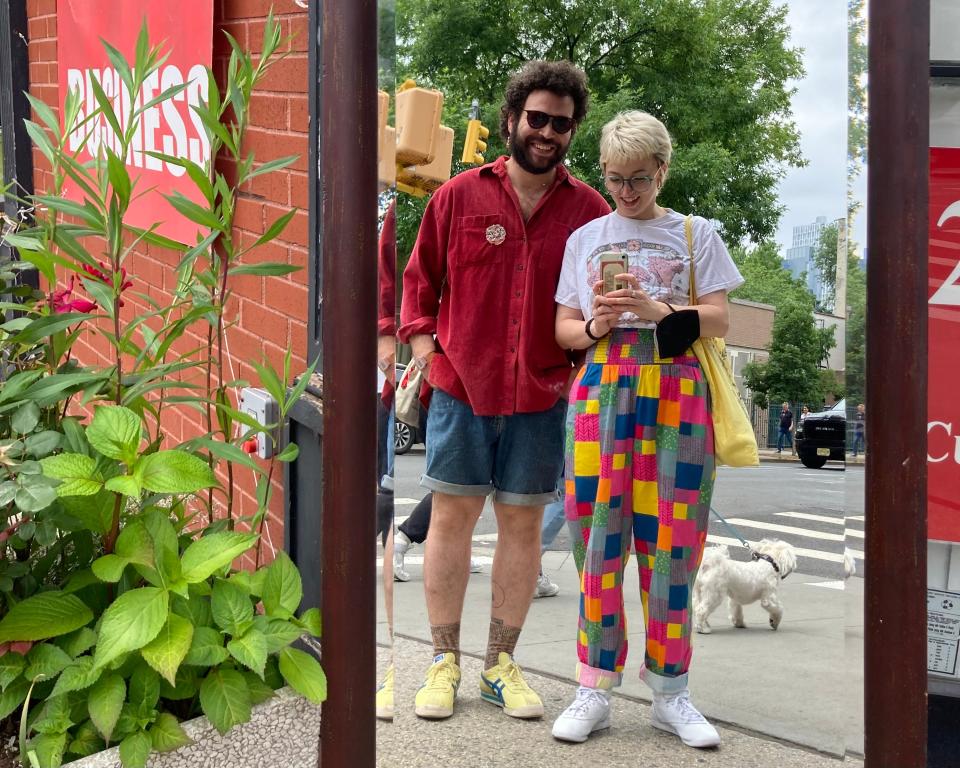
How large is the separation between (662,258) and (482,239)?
1.54ft

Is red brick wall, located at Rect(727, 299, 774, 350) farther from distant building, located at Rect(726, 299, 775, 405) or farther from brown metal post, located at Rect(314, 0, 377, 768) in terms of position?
brown metal post, located at Rect(314, 0, 377, 768)

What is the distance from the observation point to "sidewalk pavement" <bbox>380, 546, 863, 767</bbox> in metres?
2.76

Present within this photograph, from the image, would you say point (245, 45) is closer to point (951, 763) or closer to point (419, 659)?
point (419, 659)

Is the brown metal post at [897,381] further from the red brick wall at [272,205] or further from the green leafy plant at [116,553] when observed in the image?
the red brick wall at [272,205]

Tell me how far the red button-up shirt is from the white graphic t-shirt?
162 mm

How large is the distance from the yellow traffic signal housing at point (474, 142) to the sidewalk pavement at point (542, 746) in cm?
140

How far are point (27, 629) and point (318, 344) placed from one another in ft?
2.89

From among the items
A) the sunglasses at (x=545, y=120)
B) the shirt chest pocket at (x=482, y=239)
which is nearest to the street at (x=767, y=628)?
the shirt chest pocket at (x=482, y=239)

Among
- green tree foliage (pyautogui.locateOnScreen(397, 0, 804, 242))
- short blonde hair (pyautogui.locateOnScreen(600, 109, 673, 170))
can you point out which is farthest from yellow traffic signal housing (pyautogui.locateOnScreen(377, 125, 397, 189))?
short blonde hair (pyautogui.locateOnScreen(600, 109, 673, 170))

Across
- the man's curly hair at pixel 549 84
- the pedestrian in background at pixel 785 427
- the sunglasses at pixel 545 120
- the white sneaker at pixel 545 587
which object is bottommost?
the white sneaker at pixel 545 587

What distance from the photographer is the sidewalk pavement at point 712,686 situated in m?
2.76

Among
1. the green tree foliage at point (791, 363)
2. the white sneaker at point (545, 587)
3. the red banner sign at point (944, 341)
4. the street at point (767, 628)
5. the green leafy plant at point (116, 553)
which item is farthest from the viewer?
the white sneaker at point (545, 587)

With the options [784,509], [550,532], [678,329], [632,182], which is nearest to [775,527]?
[784,509]

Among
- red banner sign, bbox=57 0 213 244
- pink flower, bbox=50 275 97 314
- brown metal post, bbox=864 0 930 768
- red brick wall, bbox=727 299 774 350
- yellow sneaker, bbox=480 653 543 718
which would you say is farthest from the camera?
yellow sneaker, bbox=480 653 543 718
